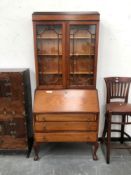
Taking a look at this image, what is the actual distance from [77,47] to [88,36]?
202 mm

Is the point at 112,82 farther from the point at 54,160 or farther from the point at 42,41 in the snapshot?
the point at 54,160

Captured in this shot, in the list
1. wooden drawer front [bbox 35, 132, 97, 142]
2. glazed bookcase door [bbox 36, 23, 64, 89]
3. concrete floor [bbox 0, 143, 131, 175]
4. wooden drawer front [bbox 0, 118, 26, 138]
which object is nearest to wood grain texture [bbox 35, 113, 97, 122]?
wooden drawer front [bbox 35, 132, 97, 142]

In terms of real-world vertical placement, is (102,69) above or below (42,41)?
below

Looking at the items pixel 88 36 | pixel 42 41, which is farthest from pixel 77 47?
pixel 42 41

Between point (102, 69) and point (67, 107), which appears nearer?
point (67, 107)

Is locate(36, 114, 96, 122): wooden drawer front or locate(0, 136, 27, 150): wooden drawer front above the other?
locate(36, 114, 96, 122): wooden drawer front

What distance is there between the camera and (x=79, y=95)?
2.46m

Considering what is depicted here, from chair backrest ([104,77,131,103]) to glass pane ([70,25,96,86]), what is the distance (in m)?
0.30

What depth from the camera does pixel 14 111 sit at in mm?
2439

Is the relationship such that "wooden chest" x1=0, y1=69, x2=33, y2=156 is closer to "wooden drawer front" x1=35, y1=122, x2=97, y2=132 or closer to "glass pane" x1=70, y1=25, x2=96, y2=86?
"wooden drawer front" x1=35, y1=122, x2=97, y2=132

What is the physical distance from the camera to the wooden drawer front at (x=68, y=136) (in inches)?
93.7

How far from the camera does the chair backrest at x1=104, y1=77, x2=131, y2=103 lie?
2.64 meters

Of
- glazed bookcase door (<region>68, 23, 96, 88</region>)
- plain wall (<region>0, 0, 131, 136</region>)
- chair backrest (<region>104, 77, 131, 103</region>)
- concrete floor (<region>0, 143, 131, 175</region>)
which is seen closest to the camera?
concrete floor (<region>0, 143, 131, 175</region>)

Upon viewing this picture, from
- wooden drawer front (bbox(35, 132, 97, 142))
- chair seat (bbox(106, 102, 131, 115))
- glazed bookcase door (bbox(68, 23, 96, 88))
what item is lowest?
wooden drawer front (bbox(35, 132, 97, 142))
